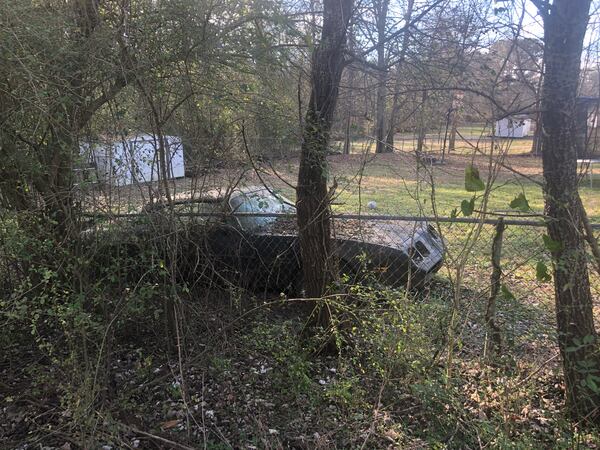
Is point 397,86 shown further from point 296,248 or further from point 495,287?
point 495,287

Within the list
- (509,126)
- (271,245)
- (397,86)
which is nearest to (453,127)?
(509,126)

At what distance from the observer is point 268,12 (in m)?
3.38

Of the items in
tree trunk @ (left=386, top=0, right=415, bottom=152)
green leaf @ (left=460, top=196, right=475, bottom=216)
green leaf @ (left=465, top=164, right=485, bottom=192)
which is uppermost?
tree trunk @ (left=386, top=0, right=415, bottom=152)

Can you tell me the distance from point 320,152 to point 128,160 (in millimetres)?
1452

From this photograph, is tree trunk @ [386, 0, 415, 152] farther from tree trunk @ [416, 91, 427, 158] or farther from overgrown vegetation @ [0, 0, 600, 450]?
tree trunk @ [416, 91, 427, 158]

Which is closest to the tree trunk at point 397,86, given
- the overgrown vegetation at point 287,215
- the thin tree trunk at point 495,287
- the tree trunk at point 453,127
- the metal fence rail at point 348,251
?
the overgrown vegetation at point 287,215

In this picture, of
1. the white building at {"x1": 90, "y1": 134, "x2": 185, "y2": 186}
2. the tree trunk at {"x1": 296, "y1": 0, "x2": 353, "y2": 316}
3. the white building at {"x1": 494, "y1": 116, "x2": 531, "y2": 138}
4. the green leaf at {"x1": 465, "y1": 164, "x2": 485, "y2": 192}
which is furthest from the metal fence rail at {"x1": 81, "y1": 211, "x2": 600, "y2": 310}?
the green leaf at {"x1": 465, "y1": 164, "x2": 485, "y2": 192}

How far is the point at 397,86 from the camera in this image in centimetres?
396

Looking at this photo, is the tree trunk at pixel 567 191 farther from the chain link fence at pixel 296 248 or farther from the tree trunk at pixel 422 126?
the tree trunk at pixel 422 126

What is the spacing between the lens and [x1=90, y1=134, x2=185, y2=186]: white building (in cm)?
341

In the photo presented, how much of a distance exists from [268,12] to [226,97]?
0.69 meters

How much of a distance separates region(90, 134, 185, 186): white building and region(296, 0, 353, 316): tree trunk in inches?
42.8

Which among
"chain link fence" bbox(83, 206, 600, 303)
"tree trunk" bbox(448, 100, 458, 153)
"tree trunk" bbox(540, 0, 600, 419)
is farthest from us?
"chain link fence" bbox(83, 206, 600, 303)

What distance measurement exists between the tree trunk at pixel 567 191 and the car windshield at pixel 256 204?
2162 millimetres
